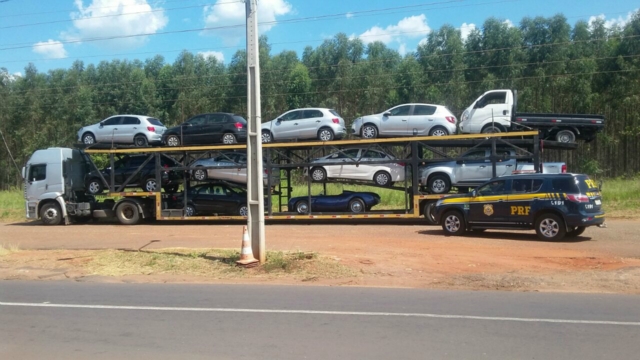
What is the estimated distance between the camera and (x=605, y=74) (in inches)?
1612

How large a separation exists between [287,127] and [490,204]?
27.5 feet

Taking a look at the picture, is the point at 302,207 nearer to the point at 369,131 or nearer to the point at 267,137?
the point at 267,137

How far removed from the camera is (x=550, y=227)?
16281 mm

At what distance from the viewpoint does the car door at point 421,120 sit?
69.3 feet

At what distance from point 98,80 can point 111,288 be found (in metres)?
51.6

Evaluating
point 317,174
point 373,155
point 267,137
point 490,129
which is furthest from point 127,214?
point 490,129

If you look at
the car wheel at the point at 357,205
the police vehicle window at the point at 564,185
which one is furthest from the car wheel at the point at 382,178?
the police vehicle window at the point at 564,185

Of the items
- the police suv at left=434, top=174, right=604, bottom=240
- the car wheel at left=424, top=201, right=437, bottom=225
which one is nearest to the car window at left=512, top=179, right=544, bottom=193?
the police suv at left=434, top=174, right=604, bottom=240

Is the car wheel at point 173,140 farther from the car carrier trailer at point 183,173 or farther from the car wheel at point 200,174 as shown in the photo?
the car wheel at point 200,174

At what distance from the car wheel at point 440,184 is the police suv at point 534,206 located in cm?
309

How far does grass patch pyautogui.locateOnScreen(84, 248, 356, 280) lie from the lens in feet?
39.5

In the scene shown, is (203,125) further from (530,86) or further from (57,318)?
(530,86)

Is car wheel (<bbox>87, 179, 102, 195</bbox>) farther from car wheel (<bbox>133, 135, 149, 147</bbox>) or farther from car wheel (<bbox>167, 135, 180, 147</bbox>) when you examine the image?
car wheel (<bbox>167, 135, 180, 147</bbox>)

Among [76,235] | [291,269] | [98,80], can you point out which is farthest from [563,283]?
[98,80]
